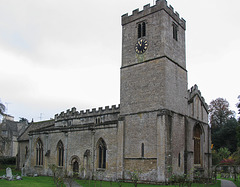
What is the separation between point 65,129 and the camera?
114ft

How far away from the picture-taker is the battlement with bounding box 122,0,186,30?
27970 millimetres

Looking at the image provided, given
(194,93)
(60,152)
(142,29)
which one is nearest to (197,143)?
(194,93)

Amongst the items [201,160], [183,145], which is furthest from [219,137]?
[183,145]

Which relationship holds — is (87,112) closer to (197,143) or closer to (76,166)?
(76,166)

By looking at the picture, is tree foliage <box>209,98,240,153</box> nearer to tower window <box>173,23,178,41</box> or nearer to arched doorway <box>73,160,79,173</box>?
tower window <box>173,23,178,41</box>

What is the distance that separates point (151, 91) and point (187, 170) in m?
8.36

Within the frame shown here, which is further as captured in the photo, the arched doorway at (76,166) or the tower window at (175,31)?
the arched doorway at (76,166)

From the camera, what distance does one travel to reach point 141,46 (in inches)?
1126

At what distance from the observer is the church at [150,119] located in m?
25.4

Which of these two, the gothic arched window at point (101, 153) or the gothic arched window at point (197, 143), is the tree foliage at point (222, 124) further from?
the gothic arched window at point (101, 153)

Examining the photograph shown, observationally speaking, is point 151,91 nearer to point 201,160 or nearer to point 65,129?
point 201,160

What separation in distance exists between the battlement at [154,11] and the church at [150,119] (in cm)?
10

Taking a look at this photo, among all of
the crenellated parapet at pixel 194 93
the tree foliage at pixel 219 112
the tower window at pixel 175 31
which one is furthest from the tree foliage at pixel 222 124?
the tower window at pixel 175 31

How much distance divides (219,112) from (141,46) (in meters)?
44.7
